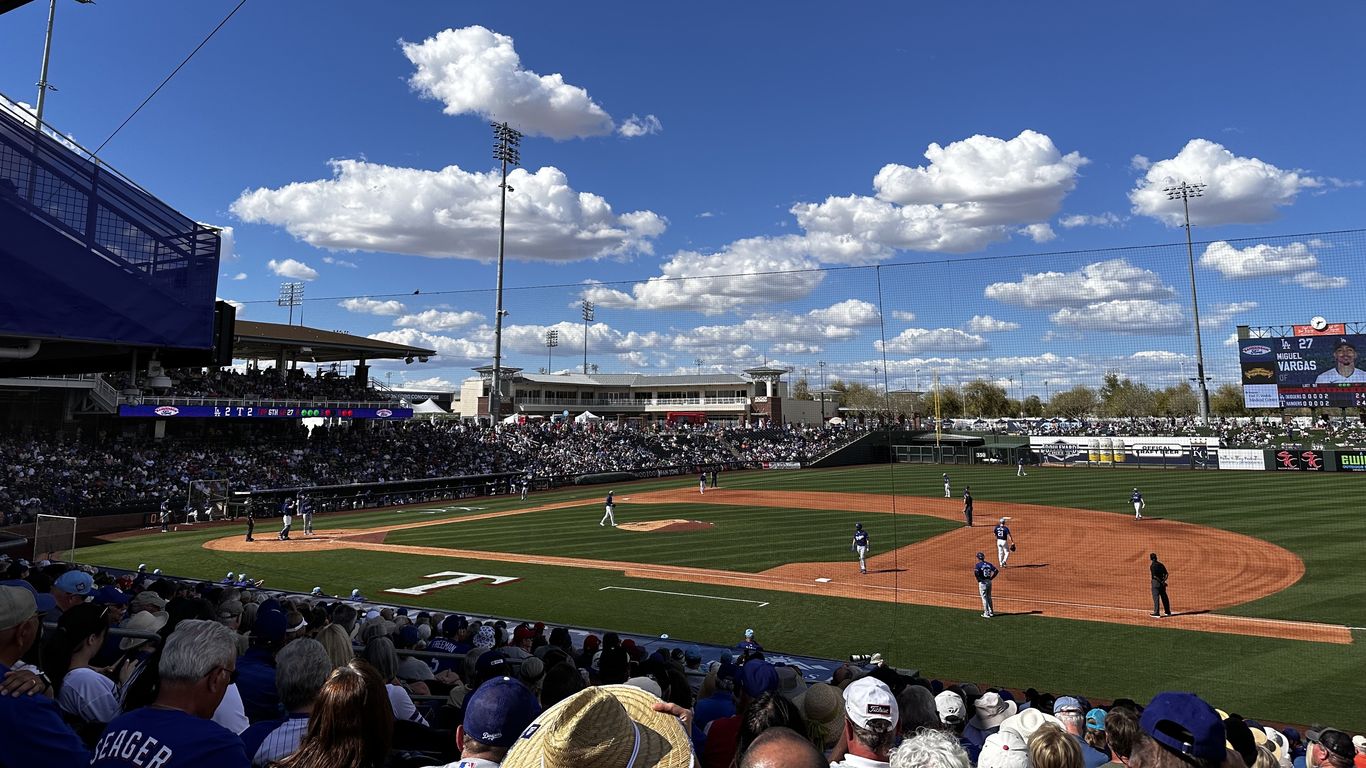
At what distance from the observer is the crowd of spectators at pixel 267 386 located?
36875mm

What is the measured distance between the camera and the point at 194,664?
2.64 meters

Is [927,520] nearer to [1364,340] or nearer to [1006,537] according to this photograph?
[1006,537]

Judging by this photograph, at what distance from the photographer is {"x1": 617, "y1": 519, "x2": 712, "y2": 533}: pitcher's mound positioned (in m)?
27.9

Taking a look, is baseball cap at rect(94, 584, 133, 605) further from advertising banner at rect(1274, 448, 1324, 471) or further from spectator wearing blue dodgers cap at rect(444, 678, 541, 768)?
advertising banner at rect(1274, 448, 1324, 471)

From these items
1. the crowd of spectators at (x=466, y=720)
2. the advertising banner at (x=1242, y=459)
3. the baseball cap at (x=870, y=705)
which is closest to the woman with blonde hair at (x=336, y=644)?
the crowd of spectators at (x=466, y=720)

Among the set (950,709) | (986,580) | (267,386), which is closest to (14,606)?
(950,709)

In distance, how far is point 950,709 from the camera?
4973mm

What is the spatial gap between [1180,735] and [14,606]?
5.39 meters

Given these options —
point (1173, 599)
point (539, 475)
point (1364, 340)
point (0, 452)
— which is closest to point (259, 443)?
point (0, 452)

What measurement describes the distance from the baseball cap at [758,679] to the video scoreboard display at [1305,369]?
5906cm

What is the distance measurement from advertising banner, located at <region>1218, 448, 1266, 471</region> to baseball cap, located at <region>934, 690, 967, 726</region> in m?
52.5

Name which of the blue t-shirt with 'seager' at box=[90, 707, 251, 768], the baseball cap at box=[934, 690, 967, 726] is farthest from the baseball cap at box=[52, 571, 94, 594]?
the baseball cap at box=[934, 690, 967, 726]

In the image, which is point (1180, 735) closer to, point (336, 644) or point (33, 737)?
point (33, 737)

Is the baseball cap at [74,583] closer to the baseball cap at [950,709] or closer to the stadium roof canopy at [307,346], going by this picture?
the baseball cap at [950,709]
